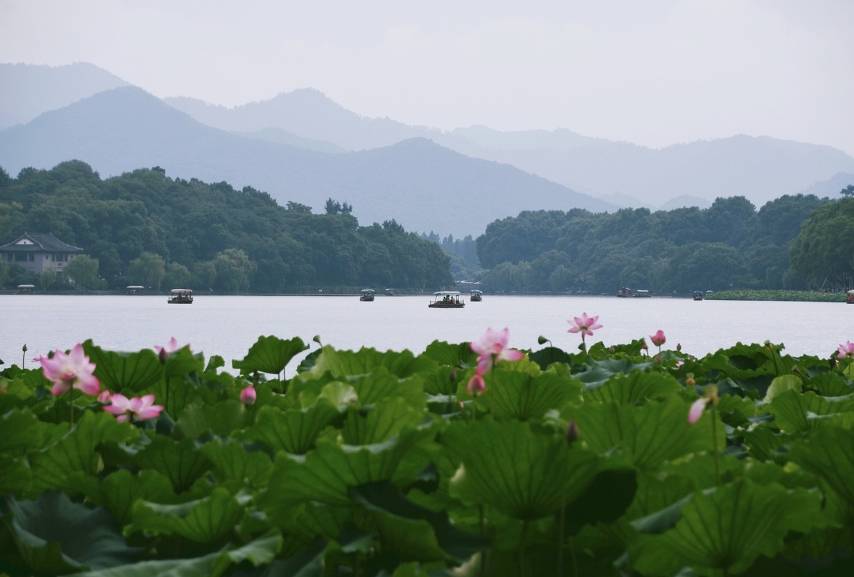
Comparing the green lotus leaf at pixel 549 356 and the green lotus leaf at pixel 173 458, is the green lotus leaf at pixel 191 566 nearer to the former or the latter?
the green lotus leaf at pixel 173 458

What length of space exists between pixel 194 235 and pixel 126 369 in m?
113

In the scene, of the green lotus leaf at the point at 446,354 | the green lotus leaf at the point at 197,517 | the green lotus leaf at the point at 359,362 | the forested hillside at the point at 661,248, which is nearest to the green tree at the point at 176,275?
the forested hillside at the point at 661,248

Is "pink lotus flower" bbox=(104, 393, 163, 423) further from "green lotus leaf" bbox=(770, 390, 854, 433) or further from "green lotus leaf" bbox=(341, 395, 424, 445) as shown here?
"green lotus leaf" bbox=(770, 390, 854, 433)

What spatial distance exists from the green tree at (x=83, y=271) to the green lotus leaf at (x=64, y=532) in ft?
333

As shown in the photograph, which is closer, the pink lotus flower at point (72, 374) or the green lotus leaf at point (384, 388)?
the green lotus leaf at point (384, 388)

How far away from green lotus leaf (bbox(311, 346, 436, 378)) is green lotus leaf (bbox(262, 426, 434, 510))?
3.63 ft

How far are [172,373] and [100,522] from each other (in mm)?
1136

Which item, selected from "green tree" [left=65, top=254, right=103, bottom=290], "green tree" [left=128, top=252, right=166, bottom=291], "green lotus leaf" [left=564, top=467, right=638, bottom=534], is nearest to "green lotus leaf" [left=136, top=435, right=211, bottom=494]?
"green lotus leaf" [left=564, top=467, right=638, bottom=534]

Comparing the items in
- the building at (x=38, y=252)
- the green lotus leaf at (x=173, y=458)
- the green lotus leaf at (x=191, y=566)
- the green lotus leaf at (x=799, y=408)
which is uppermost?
the building at (x=38, y=252)

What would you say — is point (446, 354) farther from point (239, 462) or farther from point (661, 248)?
point (661, 248)

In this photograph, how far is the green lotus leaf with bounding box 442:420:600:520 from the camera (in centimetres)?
133

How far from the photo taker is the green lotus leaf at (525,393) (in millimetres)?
2104

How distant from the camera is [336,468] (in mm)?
1370

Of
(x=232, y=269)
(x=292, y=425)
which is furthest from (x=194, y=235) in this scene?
(x=292, y=425)
